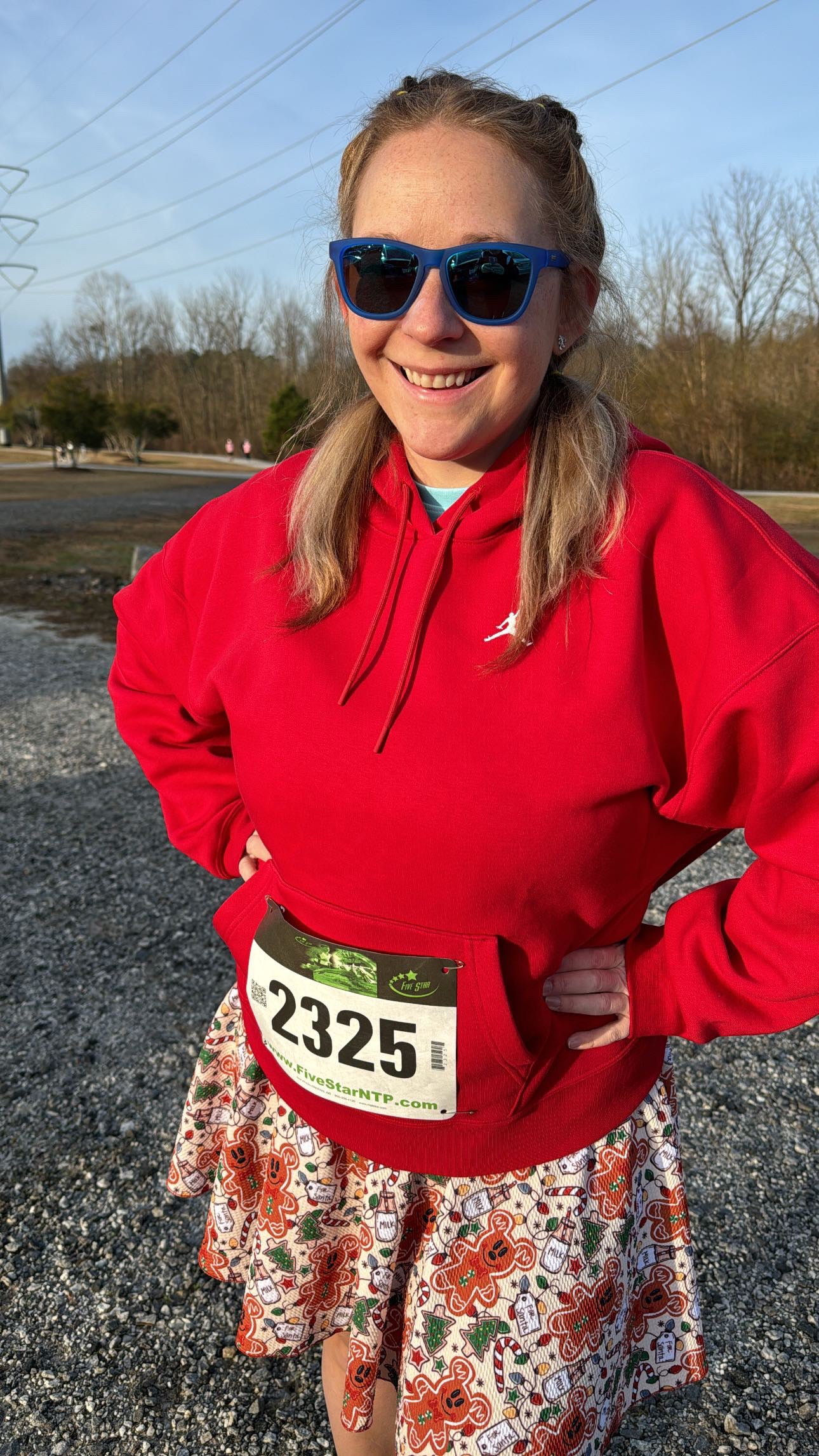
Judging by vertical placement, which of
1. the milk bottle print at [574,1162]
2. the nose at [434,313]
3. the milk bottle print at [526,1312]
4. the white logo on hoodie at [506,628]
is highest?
the nose at [434,313]

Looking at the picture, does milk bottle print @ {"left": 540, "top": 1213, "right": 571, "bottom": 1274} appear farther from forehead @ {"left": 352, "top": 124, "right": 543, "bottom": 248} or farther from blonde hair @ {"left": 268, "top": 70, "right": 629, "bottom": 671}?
forehead @ {"left": 352, "top": 124, "right": 543, "bottom": 248}

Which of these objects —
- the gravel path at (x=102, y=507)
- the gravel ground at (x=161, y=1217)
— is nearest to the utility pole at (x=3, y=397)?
the gravel path at (x=102, y=507)

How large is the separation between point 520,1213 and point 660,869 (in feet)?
1.64

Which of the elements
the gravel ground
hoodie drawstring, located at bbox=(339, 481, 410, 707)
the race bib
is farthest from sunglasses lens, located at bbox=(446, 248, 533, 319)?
the gravel ground

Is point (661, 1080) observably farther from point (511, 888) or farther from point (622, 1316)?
point (511, 888)

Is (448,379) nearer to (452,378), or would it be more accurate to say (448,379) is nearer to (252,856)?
(452,378)

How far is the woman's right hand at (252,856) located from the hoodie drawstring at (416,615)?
537 millimetres

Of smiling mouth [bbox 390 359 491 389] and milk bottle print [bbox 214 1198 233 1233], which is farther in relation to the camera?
milk bottle print [bbox 214 1198 233 1233]

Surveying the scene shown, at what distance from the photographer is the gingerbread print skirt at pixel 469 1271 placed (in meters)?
1.29

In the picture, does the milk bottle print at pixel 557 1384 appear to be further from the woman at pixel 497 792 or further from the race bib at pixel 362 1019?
the race bib at pixel 362 1019

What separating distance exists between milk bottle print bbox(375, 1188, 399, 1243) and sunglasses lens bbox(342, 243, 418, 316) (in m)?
1.21

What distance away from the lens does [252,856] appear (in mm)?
1758

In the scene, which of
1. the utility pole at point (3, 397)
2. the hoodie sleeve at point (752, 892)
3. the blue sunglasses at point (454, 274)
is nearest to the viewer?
the hoodie sleeve at point (752, 892)

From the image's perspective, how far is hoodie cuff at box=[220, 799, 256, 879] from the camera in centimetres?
178
